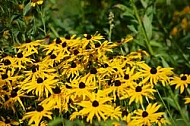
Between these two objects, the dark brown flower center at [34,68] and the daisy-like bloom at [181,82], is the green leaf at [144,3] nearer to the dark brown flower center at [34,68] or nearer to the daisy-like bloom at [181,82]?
the daisy-like bloom at [181,82]

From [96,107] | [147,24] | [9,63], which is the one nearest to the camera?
[96,107]

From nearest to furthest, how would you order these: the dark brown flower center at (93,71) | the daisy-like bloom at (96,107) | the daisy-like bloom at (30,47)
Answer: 1. the daisy-like bloom at (96,107)
2. the dark brown flower center at (93,71)
3. the daisy-like bloom at (30,47)

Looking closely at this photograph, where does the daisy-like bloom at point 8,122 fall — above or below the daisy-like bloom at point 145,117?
above

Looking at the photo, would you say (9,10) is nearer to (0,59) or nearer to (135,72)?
(0,59)

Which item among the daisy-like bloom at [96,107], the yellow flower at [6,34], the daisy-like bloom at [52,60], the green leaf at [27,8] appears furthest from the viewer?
the yellow flower at [6,34]

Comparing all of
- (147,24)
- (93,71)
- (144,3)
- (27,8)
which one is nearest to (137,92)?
(93,71)

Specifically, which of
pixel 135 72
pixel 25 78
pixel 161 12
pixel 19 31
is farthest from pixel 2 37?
pixel 161 12

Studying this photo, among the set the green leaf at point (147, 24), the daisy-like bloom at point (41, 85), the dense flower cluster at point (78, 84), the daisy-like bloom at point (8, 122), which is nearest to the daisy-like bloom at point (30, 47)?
the dense flower cluster at point (78, 84)

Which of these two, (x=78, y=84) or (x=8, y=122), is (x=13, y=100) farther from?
(x=78, y=84)
